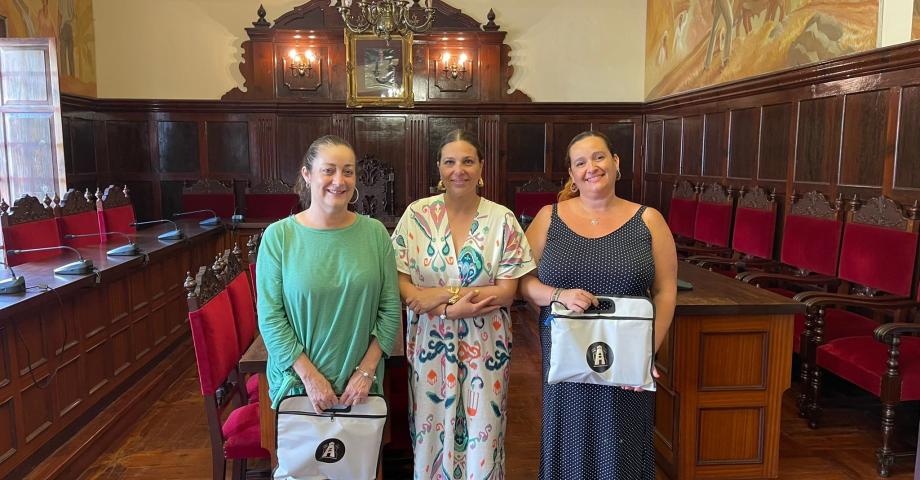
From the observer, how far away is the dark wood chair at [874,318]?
10.3 feet

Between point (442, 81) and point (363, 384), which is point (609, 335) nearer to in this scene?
point (363, 384)

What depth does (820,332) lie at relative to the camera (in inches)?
142

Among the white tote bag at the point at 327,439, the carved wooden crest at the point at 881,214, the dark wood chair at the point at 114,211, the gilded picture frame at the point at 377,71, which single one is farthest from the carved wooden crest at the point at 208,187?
the carved wooden crest at the point at 881,214

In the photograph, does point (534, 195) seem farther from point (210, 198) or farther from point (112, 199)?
point (112, 199)

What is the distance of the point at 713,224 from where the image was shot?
6.29 m

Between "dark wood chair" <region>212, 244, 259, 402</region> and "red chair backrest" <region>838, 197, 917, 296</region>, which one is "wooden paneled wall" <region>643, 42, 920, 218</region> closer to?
"red chair backrest" <region>838, 197, 917, 296</region>

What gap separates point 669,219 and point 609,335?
5689 millimetres

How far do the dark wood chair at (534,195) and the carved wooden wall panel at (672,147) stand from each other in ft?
4.65

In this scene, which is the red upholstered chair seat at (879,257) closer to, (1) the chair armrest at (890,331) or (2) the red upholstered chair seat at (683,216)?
(1) the chair armrest at (890,331)

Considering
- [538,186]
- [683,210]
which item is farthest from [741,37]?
[538,186]

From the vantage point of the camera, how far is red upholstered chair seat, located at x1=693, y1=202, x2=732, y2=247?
20.0ft

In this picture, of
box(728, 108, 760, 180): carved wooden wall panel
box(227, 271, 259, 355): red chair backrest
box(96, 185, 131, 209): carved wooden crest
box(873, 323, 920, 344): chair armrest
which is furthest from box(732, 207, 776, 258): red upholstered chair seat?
box(96, 185, 131, 209): carved wooden crest

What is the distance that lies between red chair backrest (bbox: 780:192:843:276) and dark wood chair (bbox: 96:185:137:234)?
5.71m

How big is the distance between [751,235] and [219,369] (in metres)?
4.77
